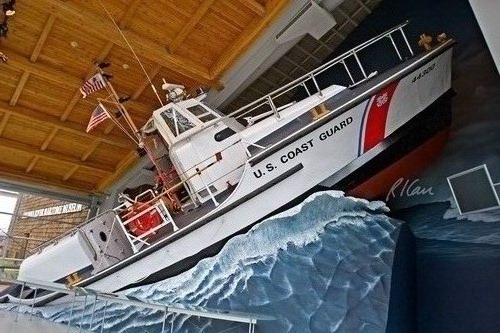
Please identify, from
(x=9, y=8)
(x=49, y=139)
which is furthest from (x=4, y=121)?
(x=9, y=8)

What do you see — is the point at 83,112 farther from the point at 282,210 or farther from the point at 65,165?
the point at 282,210

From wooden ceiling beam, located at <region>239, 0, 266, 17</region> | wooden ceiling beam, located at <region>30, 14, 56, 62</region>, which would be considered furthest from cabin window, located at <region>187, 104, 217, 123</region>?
wooden ceiling beam, located at <region>30, 14, 56, 62</region>

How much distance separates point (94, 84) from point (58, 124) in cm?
135

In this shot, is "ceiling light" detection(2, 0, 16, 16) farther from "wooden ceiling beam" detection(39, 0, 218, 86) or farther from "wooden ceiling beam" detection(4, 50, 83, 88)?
"wooden ceiling beam" detection(4, 50, 83, 88)

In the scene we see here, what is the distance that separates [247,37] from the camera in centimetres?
475

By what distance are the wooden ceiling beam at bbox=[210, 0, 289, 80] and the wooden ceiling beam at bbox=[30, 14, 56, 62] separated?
2010 millimetres

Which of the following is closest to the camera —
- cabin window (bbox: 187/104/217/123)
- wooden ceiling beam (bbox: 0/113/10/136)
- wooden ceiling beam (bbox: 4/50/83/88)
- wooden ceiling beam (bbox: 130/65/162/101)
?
wooden ceiling beam (bbox: 4/50/83/88)

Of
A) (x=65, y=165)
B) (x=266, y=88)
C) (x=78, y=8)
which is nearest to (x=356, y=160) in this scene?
(x=266, y=88)

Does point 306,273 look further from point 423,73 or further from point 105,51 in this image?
point 105,51

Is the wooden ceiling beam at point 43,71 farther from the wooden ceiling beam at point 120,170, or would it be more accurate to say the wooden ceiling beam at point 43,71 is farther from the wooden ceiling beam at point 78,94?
the wooden ceiling beam at point 120,170

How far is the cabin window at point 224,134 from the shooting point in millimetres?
4371

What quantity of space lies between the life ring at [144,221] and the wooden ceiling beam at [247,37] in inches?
81.6

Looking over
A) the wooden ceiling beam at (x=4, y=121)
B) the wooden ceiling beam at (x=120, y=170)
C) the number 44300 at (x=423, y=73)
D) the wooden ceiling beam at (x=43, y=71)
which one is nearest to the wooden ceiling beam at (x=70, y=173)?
the wooden ceiling beam at (x=120, y=170)

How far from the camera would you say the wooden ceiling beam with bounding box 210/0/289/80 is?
4.47 metres
